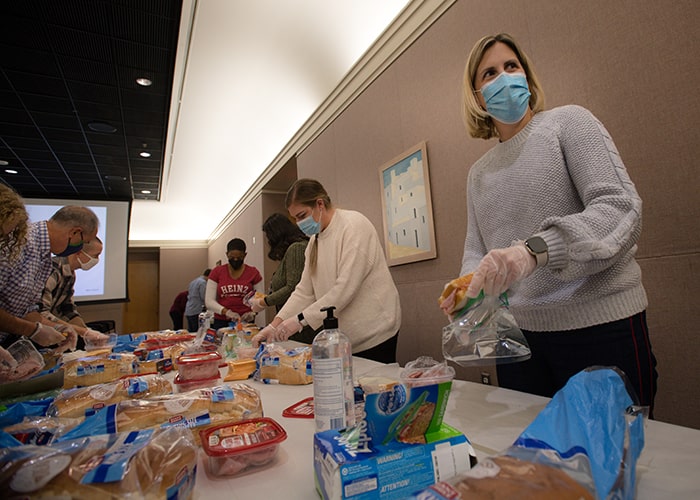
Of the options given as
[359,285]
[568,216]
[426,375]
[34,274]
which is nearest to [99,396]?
[426,375]

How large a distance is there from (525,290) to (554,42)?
1193 millimetres

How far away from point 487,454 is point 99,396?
0.89m

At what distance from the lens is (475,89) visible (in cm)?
110

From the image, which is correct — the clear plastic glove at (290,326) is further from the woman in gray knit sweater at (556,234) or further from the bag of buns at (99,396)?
the woman in gray knit sweater at (556,234)

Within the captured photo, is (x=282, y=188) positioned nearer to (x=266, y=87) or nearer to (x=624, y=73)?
(x=266, y=87)

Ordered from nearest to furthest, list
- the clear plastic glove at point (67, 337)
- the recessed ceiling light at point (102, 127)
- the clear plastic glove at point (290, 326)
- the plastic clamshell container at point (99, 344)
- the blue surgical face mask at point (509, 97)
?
1. the blue surgical face mask at point (509, 97)
2. the clear plastic glove at point (290, 326)
3. the clear plastic glove at point (67, 337)
4. the plastic clamshell container at point (99, 344)
5. the recessed ceiling light at point (102, 127)

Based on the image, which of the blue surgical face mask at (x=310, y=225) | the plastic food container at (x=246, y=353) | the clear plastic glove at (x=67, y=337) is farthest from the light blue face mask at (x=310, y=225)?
the clear plastic glove at (x=67, y=337)

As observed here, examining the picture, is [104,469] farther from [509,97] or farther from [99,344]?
[99,344]

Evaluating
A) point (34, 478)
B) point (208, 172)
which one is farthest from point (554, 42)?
point (208, 172)

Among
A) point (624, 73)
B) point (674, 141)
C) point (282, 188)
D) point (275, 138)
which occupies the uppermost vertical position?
point (275, 138)

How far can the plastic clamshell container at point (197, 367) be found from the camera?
1104 millimetres

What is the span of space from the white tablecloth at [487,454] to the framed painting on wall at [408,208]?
140 cm

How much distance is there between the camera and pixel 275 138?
4.41m

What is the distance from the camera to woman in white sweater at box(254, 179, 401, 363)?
143cm
